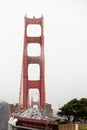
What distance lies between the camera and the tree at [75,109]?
71.6 m

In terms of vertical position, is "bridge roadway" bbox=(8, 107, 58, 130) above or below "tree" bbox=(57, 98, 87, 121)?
above

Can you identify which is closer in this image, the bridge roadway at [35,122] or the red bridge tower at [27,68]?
the bridge roadway at [35,122]

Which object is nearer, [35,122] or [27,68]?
[35,122]

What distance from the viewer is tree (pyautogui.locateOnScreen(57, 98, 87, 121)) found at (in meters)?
71.6

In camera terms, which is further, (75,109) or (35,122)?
(75,109)

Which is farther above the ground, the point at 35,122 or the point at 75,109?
the point at 35,122

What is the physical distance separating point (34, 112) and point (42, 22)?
19.5 metres

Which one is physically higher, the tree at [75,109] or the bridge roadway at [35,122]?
the bridge roadway at [35,122]

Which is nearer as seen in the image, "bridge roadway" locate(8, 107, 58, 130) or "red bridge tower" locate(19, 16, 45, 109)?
"bridge roadway" locate(8, 107, 58, 130)

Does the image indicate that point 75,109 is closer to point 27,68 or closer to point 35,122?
point 27,68

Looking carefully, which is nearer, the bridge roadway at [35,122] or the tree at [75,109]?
the bridge roadway at [35,122]

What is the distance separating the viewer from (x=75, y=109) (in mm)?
72938

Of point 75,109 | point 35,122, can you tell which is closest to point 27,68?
point 75,109

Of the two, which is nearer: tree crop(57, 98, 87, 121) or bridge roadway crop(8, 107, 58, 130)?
bridge roadway crop(8, 107, 58, 130)
